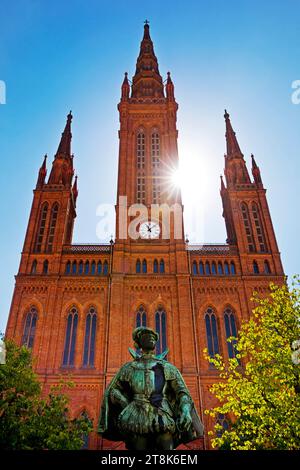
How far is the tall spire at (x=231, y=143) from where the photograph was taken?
131ft

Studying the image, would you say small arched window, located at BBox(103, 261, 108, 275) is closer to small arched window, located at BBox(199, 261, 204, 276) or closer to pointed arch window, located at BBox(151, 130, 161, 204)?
small arched window, located at BBox(199, 261, 204, 276)

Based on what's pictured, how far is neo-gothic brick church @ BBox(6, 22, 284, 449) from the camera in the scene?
26.7 m

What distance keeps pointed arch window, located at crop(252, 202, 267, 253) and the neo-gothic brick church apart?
0.11 m

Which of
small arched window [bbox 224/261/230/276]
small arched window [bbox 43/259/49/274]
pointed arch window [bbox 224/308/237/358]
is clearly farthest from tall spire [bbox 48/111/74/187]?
pointed arch window [bbox 224/308/237/358]

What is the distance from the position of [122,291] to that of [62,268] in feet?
18.1

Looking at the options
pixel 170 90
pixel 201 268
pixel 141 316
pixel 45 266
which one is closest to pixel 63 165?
pixel 45 266

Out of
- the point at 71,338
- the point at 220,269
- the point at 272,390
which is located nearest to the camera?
the point at 272,390

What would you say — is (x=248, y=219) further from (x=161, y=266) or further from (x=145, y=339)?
(x=145, y=339)

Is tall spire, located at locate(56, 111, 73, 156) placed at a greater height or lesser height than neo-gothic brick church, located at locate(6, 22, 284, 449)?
greater

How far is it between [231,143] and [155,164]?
358 inches

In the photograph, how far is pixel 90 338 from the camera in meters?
28.2

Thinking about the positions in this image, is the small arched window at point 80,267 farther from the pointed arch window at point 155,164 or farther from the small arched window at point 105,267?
the pointed arch window at point 155,164

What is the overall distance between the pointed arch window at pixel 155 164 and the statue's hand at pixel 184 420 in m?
31.6

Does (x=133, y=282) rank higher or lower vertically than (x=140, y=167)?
lower
